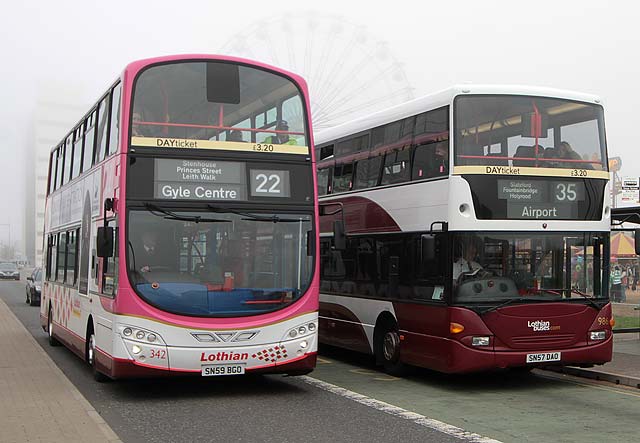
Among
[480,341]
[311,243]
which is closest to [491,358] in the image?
[480,341]

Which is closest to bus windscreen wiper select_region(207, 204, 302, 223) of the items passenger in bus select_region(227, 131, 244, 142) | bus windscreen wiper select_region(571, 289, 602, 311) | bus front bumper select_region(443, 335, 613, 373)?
passenger in bus select_region(227, 131, 244, 142)

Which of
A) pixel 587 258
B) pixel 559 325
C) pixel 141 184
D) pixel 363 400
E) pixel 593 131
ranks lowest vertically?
pixel 363 400

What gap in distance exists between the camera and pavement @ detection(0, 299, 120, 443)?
27.8ft

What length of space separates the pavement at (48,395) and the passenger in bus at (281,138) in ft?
13.1

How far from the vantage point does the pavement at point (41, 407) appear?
8469mm

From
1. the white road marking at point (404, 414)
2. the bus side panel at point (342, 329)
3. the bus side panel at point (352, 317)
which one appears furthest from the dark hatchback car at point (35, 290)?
the white road marking at point (404, 414)

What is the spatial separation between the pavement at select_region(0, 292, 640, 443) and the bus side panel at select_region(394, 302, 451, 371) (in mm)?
2839

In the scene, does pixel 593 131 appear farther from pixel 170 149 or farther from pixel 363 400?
pixel 170 149

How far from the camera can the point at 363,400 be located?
36.1 feet

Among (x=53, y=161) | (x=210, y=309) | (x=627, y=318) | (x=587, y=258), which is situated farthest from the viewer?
(x=627, y=318)

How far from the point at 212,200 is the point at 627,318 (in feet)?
56.1

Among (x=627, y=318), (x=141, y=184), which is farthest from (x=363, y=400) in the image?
(x=627, y=318)

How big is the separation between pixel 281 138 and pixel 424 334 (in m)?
3.48

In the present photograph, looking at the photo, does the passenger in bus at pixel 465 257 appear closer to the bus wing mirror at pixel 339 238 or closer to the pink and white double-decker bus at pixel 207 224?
the bus wing mirror at pixel 339 238
